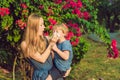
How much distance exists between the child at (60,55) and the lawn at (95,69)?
449 cm

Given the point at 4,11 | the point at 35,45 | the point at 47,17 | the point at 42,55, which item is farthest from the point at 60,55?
the point at 47,17

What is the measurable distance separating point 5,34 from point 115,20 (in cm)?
1573

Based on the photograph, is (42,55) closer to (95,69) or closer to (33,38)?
(33,38)

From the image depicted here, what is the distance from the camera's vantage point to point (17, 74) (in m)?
10.4

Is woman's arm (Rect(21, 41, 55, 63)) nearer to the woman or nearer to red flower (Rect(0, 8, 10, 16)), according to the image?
the woman

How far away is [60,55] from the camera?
5105 millimetres

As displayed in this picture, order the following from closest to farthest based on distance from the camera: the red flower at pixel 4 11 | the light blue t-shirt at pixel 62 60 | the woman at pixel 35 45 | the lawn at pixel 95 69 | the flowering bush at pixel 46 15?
the woman at pixel 35 45 → the light blue t-shirt at pixel 62 60 → the red flower at pixel 4 11 → the flowering bush at pixel 46 15 → the lawn at pixel 95 69

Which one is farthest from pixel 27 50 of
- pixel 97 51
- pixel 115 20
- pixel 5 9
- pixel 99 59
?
pixel 115 20

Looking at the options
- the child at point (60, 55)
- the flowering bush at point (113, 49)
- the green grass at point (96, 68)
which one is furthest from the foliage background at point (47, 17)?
the child at point (60, 55)

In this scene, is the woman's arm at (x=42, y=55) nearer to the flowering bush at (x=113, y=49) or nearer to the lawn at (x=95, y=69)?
the flowering bush at (x=113, y=49)

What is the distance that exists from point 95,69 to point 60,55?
682cm

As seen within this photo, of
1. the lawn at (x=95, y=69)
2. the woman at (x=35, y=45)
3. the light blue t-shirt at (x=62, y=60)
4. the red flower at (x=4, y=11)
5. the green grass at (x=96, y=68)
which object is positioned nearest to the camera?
the woman at (x=35, y=45)

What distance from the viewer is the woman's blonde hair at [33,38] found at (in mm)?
5145

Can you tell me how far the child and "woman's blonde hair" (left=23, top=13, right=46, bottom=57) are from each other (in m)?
0.20
